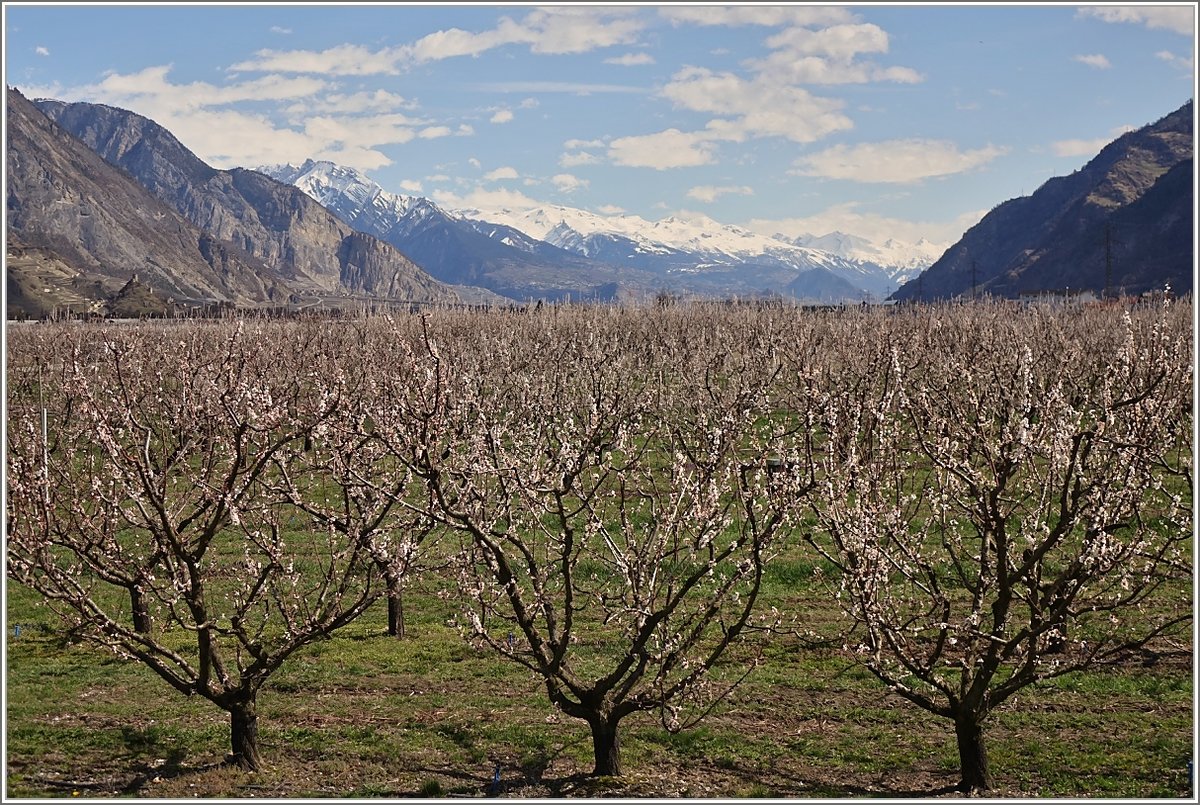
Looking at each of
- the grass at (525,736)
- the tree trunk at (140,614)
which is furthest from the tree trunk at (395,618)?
the tree trunk at (140,614)

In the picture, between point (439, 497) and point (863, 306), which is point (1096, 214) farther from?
point (439, 497)

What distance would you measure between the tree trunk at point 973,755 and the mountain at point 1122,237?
10912cm

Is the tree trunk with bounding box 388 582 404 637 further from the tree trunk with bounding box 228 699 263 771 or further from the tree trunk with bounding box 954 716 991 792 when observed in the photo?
the tree trunk with bounding box 954 716 991 792

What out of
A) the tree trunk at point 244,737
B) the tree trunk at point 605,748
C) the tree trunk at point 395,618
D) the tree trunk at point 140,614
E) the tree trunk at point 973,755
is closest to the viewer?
the tree trunk at point 973,755

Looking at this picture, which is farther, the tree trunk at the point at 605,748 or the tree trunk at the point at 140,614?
the tree trunk at the point at 140,614

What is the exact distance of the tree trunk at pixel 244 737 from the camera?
12.5 meters

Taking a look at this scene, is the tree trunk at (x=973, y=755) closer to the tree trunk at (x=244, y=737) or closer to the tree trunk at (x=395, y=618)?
the tree trunk at (x=244, y=737)

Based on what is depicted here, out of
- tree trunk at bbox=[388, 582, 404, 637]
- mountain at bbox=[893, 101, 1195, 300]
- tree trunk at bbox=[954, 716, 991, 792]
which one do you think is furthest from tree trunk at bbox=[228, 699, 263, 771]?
mountain at bbox=[893, 101, 1195, 300]

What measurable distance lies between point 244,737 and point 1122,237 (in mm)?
154722

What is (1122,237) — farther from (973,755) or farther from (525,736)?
(525,736)

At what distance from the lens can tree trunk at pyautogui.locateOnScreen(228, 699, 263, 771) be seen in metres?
12.5

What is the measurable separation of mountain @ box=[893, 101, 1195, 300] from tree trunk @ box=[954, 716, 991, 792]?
109 metres

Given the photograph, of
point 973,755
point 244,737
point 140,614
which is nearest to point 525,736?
point 244,737

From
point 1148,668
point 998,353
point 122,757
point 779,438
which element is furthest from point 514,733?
point 998,353
